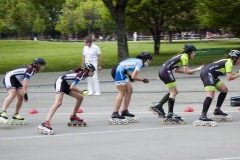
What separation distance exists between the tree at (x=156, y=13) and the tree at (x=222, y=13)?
9.12 feet

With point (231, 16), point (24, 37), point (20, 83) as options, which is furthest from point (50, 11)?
point (20, 83)

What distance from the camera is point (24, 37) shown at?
95.4 meters

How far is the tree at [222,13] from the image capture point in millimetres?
30094

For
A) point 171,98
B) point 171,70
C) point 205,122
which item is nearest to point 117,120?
point 171,98

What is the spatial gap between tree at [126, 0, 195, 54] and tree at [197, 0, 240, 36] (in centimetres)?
278

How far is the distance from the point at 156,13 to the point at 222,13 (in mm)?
7091

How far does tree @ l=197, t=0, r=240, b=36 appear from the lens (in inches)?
1185

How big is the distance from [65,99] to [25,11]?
65.4 metres

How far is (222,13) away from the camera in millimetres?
30922

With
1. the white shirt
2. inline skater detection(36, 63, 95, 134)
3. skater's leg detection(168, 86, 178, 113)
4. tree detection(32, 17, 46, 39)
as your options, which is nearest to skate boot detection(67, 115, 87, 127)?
inline skater detection(36, 63, 95, 134)

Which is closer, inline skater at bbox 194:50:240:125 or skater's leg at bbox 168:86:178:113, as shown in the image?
inline skater at bbox 194:50:240:125

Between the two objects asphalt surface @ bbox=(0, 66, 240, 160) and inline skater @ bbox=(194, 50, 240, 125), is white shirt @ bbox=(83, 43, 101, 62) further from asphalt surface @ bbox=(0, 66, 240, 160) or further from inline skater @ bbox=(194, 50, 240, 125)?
inline skater @ bbox=(194, 50, 240, 125)

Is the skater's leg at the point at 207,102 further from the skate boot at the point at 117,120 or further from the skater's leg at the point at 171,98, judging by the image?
the skate boot at the point at 117,120

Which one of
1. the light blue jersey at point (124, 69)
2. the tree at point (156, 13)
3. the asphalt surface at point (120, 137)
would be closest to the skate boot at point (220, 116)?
the asphalt surface at point (120, 137)
